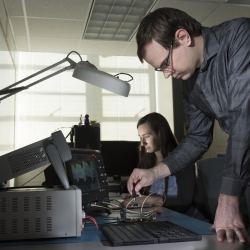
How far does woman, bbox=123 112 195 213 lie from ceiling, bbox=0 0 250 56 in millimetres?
1227

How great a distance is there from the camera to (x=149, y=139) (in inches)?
97.1

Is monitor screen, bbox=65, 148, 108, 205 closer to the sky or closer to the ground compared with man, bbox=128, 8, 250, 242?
closer to the ground

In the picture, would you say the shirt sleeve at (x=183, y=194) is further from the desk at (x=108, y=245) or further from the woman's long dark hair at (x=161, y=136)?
the desk at (x=108, y=245)

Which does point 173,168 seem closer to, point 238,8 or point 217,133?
point 238,8

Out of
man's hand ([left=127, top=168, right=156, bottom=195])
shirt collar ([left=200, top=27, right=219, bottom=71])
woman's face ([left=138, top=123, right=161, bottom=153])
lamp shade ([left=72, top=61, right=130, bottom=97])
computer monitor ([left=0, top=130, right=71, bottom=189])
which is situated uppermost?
shirt collar ([left=200, top=27, right=219, bottom=71])

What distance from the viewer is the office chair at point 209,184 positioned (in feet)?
6.66

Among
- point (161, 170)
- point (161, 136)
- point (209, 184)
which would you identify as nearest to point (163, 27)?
point (161, 170)

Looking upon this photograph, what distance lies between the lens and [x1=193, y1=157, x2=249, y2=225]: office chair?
2029 millimetres

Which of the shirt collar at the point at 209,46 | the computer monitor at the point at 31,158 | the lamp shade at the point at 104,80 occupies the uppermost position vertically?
the shirt collar at the point at 209,46

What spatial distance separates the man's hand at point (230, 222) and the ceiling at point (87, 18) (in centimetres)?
247

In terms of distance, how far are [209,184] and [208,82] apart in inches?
35.3

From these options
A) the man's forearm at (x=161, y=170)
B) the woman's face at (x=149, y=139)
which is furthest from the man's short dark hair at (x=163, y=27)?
the woman's face at (x=149, y=139)

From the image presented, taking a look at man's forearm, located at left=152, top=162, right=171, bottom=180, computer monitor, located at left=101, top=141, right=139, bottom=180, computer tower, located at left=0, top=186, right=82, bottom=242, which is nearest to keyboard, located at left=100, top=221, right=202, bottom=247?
computer tower, located at left=0, top=186, right=82, bottom=242

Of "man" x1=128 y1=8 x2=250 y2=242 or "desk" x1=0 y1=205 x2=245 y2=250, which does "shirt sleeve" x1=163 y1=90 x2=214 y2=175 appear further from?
"desk" x1=0 y1=205 x2=245 y2=250
